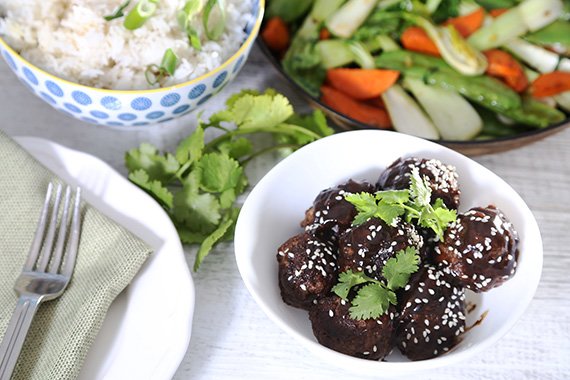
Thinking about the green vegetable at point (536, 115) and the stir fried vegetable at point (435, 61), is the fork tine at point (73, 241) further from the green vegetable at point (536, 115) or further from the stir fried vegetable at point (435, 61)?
the green vegetable at point (536, 115)

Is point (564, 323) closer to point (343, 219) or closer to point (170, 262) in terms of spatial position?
point (343, 219)

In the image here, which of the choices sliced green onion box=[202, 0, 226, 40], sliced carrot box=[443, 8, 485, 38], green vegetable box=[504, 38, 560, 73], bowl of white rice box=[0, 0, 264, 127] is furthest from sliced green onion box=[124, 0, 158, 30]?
green vegetable box=[504, 38, 560, 73]

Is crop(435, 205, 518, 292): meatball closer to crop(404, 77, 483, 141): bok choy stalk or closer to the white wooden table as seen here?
the white wooden table

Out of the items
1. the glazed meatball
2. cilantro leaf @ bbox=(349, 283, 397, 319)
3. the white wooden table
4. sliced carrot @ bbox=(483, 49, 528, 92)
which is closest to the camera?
cilantro leaf @ bbox=(349, 283, 397, 319)

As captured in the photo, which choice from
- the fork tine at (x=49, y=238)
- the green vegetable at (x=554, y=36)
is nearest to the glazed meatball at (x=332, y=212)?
the fork tine at (x=49, y=238)

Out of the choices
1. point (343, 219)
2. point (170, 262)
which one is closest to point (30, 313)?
point (170, 262)

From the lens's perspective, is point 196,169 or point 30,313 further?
point 196,169

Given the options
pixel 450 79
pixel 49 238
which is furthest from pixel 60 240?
pixel 450 79
